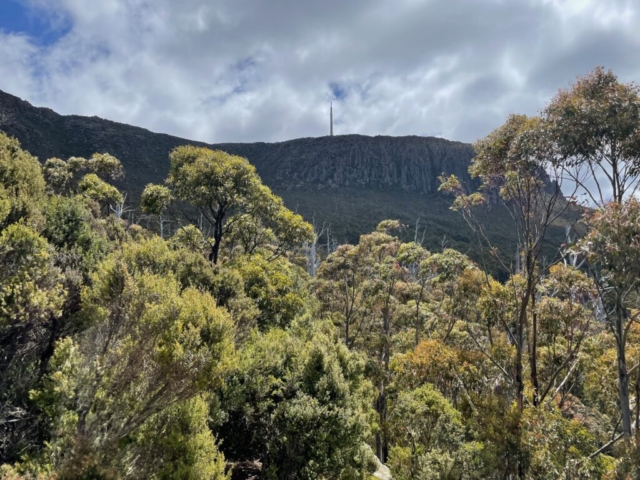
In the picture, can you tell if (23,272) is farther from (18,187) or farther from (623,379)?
(623,379)

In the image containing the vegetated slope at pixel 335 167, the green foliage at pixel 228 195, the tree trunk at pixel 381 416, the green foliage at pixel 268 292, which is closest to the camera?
the green foliage at pixel 228 195

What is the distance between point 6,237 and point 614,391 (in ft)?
63.0

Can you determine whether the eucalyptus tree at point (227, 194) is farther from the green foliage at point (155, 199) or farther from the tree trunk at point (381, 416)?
the tree trunk at point (381, 416)

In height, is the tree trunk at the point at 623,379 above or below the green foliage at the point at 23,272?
below

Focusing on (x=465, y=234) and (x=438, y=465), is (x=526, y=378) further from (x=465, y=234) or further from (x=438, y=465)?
(x=465, y=234)

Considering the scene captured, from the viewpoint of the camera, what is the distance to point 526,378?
15.3 m

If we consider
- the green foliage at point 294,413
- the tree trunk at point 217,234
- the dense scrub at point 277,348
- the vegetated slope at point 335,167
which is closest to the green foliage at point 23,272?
the dense scrub at point 277,348

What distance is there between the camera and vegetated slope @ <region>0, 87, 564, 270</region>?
215 ft

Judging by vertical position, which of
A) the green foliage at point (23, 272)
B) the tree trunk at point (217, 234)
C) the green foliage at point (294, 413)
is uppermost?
the tree trunk at point (217, 234)

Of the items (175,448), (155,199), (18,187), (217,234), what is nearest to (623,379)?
(175,448)

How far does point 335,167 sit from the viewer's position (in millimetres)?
102750

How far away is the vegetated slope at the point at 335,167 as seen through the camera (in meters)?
65.5

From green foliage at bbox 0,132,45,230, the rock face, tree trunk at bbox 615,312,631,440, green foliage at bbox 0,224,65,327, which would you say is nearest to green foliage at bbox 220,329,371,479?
green foliage at bbox 0,224,65,327

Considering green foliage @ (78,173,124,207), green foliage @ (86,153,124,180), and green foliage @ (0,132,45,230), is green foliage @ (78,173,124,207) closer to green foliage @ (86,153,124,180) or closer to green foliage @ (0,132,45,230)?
green foliage @ (86,153,124,180)
